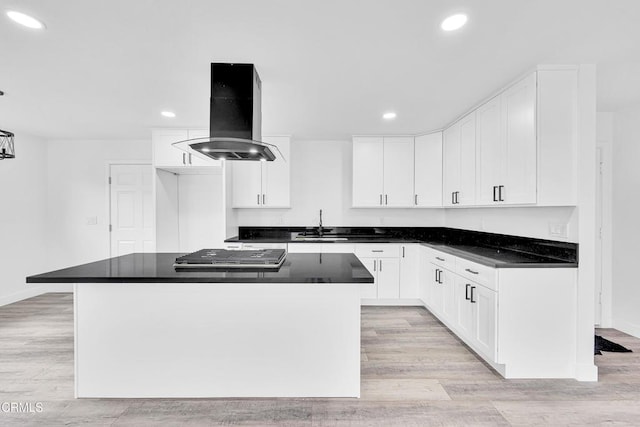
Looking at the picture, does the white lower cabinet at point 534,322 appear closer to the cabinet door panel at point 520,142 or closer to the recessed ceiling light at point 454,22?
the cabinet door panel at point 520,142

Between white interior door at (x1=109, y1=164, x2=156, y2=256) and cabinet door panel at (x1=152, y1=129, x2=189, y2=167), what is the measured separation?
0.86 m

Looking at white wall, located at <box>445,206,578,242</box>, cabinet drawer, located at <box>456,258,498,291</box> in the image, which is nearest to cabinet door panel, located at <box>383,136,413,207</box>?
white wall, located at <box>445,206,578,242</box>

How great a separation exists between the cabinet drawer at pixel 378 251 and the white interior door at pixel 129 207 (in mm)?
3320

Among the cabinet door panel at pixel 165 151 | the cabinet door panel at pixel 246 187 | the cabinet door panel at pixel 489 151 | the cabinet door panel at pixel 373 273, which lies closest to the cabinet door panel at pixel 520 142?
the cabinet door panel at pixel 489 151

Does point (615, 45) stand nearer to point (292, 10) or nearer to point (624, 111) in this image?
point (624, 111)

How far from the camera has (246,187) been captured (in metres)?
4.90

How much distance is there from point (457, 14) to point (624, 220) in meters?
3.31

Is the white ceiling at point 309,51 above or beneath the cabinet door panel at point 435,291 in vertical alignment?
above

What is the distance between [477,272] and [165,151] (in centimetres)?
409

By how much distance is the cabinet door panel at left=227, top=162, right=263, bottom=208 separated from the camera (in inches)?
193

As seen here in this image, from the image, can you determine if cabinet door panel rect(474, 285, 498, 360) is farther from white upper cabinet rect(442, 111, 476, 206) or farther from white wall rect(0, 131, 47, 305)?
white wall rect(0, 131, 47, 305)

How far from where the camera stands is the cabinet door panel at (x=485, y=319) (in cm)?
271

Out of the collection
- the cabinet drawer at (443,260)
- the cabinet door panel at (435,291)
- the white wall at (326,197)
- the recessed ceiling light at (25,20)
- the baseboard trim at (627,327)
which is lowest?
the baseboard trim at (627,327)

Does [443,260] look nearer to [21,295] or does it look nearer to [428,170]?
[428,170]
